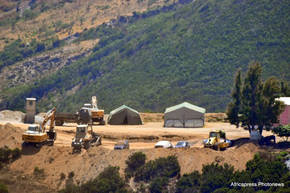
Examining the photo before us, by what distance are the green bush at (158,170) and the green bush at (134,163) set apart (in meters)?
0.57

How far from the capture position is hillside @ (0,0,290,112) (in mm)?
123188

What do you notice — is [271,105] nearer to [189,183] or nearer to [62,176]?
[189,183]

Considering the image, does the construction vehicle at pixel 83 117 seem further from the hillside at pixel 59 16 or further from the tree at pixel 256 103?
the hillside at pixel 59 16

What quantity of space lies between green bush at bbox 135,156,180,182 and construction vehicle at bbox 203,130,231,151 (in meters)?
4.62

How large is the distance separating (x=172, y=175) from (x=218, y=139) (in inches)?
267

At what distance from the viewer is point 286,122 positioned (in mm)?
69688

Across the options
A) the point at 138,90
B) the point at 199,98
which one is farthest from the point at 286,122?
the point at 138,90

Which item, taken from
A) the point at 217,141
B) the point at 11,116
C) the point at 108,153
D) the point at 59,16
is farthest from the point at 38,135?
the point at 59,16

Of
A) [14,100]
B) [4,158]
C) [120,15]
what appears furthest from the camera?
[120,15]

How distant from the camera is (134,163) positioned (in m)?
59.1

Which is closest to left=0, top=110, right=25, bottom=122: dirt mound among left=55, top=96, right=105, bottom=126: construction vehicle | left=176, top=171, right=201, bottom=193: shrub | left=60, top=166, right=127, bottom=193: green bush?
left=55, top=96, right=105, bottom=126: construction vehicle

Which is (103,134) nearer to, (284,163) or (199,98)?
(284,163)

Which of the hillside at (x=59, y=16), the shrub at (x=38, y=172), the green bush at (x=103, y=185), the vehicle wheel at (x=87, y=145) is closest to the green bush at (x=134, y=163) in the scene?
the green bush at (x=103, y=185)

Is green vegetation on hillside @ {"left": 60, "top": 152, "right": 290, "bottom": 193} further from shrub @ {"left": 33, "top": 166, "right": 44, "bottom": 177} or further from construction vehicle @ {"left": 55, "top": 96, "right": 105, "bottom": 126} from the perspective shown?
construction vehicle @ {"left": 55, "top": 96, "right": 105, "bottom": 126}
